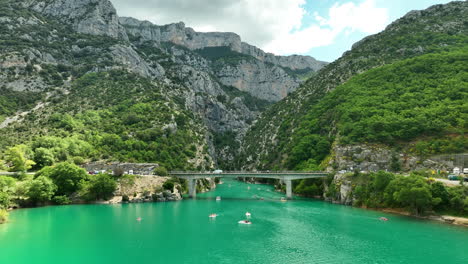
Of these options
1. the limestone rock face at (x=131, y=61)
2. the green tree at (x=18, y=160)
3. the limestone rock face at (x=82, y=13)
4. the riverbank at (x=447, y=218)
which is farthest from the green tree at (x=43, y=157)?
the limestone rock face at (x=82, y=13)

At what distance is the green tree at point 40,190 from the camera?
220 ft

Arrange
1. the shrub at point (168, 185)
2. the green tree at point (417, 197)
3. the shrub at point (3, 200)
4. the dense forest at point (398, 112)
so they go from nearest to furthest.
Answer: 1. the green tree at point (417, 197)
2. the shrub at point (3, 200)
3. the dense forest at point (398, 112)
4. the shrub at point (168, 185)

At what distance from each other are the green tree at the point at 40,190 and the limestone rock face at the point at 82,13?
140096mm

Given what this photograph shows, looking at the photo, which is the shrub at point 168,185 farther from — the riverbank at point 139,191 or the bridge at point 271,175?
the bridge at point 271,175

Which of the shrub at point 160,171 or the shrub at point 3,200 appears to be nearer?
the shrub at point 3,200

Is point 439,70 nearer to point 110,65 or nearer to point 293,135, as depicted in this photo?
point 293,135


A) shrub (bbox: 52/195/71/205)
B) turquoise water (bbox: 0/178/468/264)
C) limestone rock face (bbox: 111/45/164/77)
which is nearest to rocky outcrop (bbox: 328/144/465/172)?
turquoise water (bbox: 0/178/468/264)

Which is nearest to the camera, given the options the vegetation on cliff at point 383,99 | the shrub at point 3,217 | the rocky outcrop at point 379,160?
the shrub at point 3,217

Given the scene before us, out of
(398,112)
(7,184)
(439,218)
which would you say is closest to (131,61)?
(7,184)

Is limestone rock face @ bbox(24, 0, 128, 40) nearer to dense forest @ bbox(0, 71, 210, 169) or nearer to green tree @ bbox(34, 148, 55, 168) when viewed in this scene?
dense forest @ bbox(0, 71, 210, 169)

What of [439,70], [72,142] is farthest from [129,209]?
[439,70]

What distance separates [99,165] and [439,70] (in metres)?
114

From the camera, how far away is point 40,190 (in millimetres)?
67125

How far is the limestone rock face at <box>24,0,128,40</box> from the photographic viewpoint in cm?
18475
